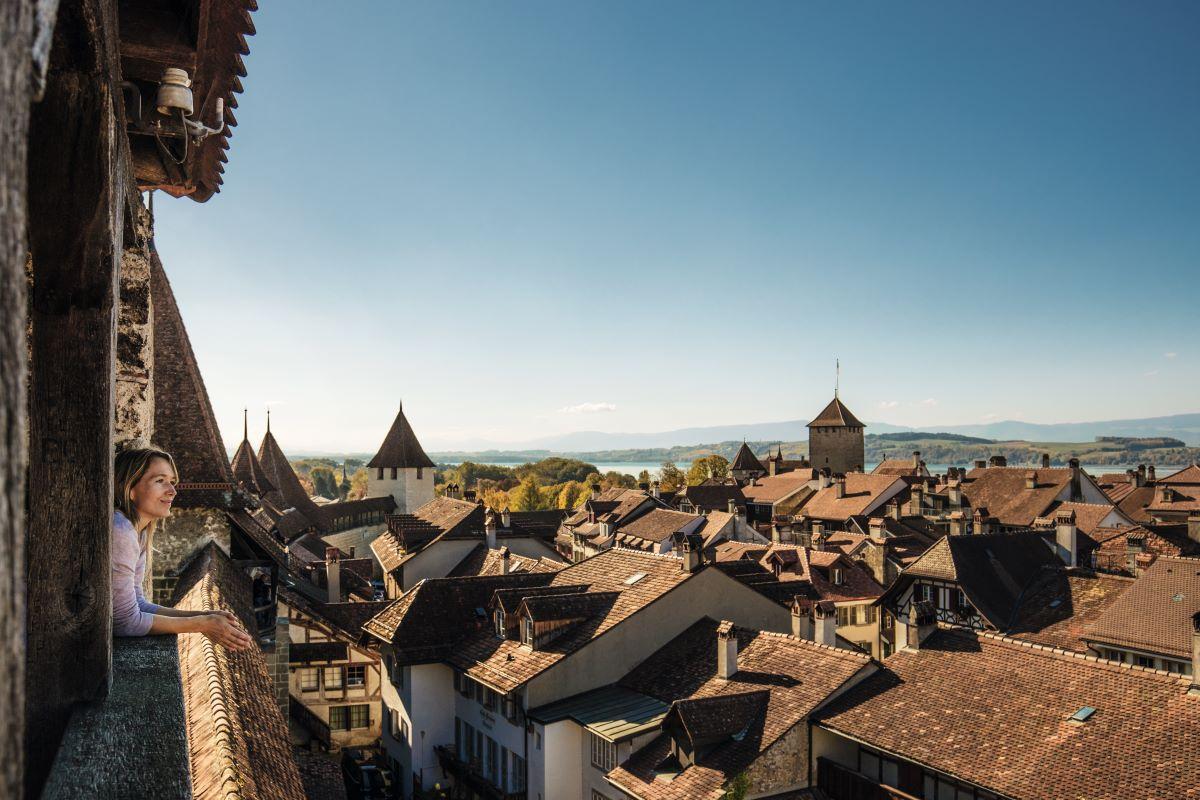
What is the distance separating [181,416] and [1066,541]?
32.2 m

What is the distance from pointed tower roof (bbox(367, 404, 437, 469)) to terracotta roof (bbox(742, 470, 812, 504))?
1114 inches

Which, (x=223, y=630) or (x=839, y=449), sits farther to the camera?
(x=839, y=449)

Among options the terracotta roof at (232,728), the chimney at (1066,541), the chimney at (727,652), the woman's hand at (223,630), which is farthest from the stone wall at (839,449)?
the woman's hand at (223,630)

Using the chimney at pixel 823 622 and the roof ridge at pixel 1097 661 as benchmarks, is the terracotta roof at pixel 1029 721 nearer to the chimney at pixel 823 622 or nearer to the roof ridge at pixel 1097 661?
the roof ridge at pixel 1097 661

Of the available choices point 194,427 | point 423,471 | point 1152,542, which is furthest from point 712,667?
point 423,471

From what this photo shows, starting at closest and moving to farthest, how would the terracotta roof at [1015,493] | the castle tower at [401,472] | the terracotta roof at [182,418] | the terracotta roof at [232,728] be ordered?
the terracotta roof at [232,728]
the terracotta roof at [182,418]
the terracotta roof at [1015,493]
the castle tower at [401,472]

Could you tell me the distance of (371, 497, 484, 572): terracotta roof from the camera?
39.0 metres

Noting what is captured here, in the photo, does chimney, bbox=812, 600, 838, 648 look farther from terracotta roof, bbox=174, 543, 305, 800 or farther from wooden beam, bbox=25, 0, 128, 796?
wooden beam, bbox=25, 0, 128, 796

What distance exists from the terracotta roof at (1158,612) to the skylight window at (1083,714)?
8843mm

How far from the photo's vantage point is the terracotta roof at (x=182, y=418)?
602 inches

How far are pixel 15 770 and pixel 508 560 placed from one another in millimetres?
32285

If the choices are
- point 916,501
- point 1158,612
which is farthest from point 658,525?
point 1158,612

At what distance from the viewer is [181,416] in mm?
15734

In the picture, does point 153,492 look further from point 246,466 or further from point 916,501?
point 916,501
